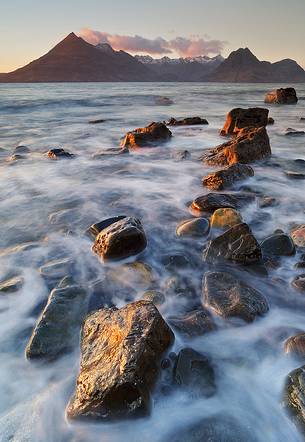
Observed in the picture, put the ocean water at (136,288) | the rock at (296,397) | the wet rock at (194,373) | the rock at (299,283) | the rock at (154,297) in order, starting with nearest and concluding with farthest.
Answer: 1. the rock at (296,397)
2. the ocean water at (136,288)
3. the wet rock at (194,373)
4. the rock at (154,297)
5. the rock at (299,283)

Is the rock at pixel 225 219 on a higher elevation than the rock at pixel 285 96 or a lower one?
higher

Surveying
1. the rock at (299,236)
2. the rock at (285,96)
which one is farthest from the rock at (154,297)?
the rock at (285,96)

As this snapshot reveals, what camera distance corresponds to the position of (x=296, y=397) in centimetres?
203

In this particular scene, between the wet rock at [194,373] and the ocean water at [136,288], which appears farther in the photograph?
the wet rock at [194,373]

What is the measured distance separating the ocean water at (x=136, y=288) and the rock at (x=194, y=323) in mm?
64

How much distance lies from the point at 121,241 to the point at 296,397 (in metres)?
2.15

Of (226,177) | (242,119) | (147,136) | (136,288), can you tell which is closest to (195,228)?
(136,288)

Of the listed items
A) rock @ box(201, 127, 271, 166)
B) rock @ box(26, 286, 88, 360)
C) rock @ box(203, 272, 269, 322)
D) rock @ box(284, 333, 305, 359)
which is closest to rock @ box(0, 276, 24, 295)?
rock @ box(26, 286, 88, 360)

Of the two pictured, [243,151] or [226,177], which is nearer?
[226,177]

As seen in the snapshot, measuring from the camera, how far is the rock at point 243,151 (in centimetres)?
718

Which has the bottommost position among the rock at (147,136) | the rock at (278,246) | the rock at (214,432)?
the rock at (147,136)

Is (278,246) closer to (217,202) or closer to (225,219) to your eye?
(225,219)

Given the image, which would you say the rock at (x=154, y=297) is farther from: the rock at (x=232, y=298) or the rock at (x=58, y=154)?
the rock at (x=58, y=154)

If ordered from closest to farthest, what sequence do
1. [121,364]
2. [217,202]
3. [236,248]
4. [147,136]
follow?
[121,364], [236,248], [217,202], [147,136]
